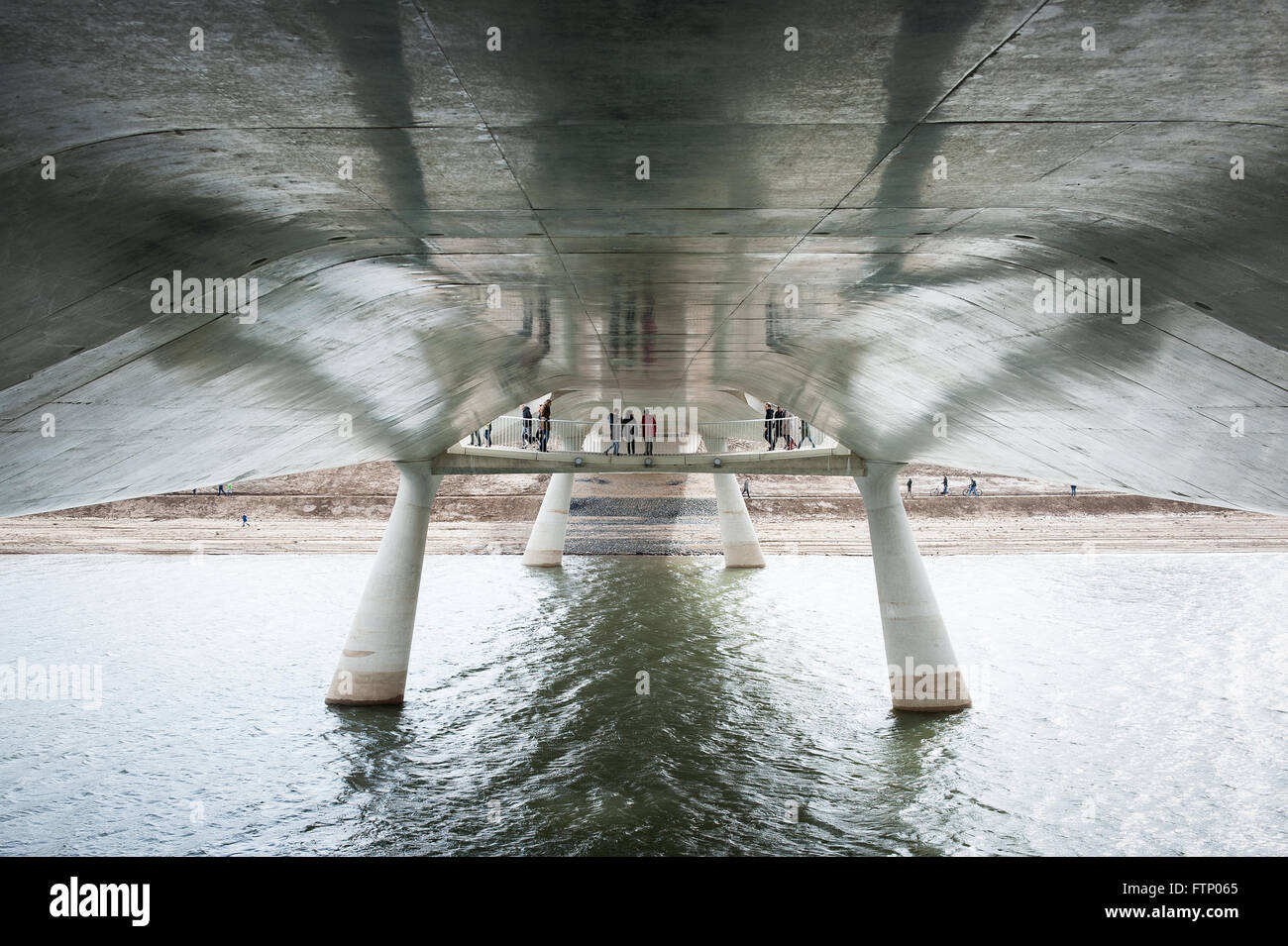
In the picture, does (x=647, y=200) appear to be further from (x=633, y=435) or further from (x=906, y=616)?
(x=633, y=435)

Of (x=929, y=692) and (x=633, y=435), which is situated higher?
(x=633, y=435)

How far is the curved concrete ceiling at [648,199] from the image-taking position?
16.1ft

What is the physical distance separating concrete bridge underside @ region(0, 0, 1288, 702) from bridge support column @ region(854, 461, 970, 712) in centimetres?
916

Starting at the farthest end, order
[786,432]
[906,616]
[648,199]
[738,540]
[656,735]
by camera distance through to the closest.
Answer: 1. [738,540]
2. [786,432]
3. [906,616]
4. [656,735]
5. [648,199]

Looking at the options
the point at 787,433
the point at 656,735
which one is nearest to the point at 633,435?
the point at 787,433

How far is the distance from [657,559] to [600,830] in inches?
1444

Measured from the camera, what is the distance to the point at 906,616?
24.9m

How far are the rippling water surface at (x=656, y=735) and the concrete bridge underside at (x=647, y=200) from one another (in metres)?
6.05

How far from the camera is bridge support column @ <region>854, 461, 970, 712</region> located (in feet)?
74.3

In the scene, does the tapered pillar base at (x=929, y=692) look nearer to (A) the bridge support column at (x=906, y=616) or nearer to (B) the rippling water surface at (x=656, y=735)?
(A) the bridge support column at (x=906, y=616)

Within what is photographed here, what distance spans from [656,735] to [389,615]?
9.49 m

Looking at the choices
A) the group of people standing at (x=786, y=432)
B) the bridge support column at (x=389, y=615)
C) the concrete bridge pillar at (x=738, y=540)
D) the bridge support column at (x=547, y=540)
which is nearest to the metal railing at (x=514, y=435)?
the bridge support column at (x=389, y=615)

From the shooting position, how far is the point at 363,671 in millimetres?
24109
